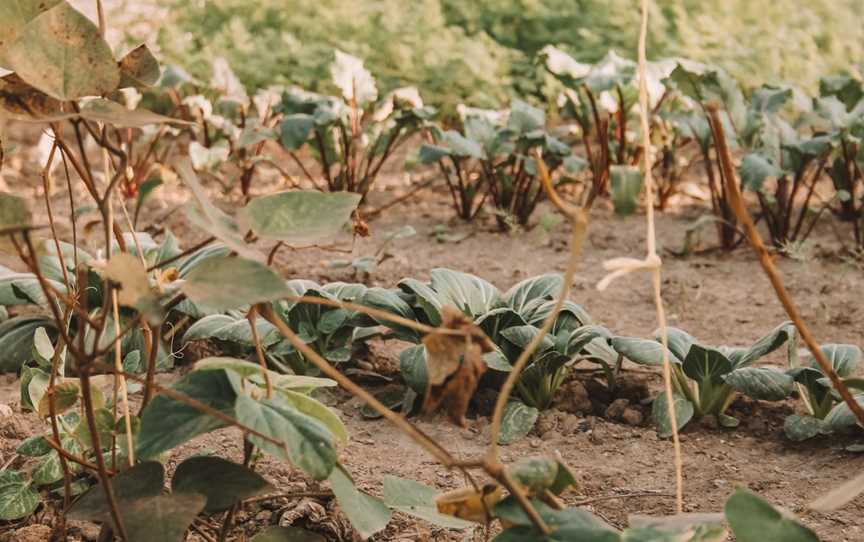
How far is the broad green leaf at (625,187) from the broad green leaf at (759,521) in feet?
6.39

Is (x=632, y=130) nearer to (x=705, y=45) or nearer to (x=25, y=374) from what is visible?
(x=705, y=45)

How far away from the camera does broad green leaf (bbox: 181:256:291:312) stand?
0.95 metres

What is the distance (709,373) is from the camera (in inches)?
79.0

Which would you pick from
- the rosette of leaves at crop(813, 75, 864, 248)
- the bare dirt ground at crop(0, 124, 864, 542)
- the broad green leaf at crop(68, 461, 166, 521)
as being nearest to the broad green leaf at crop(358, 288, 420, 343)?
the bare dirt ground at crop(0, 124, 864, 542)

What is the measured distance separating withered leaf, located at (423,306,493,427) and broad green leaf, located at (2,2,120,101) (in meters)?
0.43

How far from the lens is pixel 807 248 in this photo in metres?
3.29

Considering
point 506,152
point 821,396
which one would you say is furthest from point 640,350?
point 506,152

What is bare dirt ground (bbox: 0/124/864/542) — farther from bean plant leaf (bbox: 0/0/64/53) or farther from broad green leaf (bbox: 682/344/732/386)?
bean plant leaf (bbox: 0/0/64/53)

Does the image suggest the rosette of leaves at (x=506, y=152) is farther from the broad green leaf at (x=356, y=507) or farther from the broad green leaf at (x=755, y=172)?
the broad green leaf at (x=356, y=507)

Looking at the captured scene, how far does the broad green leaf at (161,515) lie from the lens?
110cm

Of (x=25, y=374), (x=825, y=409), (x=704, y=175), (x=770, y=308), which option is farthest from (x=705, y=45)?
(x=25, y=374)

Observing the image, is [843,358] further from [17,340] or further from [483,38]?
[483,38]

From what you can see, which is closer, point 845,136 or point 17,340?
point 17,340

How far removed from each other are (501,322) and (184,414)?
3.64ft
